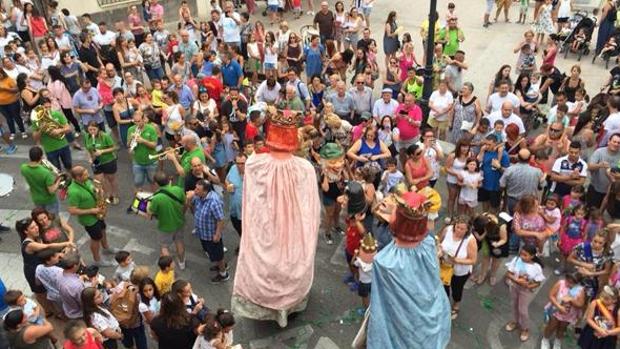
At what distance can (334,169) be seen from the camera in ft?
27.7

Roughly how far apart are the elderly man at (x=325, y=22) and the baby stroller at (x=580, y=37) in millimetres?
6019

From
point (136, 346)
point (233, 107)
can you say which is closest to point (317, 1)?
point (233, 107)

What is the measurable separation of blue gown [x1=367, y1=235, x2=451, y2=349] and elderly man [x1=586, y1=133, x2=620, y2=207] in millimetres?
4495

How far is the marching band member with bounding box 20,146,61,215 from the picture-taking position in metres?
7.86

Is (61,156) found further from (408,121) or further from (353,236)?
(408,121)

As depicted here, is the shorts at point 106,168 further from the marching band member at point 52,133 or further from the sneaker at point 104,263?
the sneaker at point 104,263

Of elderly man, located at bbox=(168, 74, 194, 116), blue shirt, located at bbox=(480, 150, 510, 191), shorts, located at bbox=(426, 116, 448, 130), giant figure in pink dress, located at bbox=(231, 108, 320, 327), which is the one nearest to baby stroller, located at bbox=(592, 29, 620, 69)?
shorts, located at bbox=(426, 116, 448, 130)

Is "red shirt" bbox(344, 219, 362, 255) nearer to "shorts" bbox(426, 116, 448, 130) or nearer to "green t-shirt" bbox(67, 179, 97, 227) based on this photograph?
"green t-shirt" bbox(67, 179, 97, 227)

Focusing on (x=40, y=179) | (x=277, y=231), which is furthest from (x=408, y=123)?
(x=40, y=179)

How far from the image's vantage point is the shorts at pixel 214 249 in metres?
7.81

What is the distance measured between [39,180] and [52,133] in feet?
4.79

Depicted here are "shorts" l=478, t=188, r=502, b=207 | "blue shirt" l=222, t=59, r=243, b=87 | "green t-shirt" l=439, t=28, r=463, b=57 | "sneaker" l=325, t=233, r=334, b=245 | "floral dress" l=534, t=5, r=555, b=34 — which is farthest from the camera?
"floral dress" l=534, t=5, r=555, b=34

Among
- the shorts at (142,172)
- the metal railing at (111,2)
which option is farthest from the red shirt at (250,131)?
the metal railing at (111,2)

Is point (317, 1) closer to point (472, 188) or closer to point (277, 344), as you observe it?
point (472, 188)
